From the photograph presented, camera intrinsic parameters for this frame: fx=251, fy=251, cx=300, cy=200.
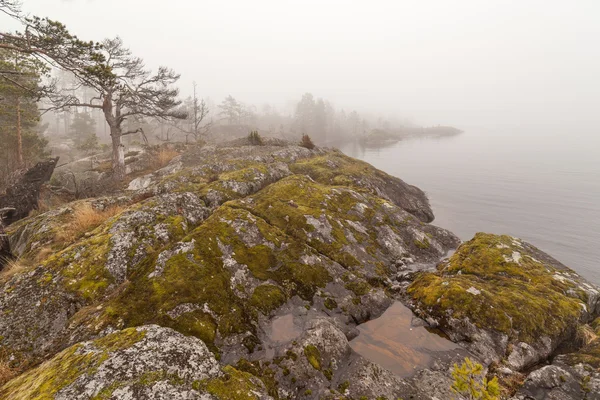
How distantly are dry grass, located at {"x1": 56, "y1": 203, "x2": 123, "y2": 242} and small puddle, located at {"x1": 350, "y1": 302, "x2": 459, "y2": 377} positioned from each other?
11.9 metres

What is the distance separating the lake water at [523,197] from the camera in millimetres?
21484

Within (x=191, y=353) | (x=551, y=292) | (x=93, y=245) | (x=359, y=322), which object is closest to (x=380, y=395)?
(x=359, y=322)

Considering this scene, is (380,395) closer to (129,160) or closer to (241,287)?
(241,287)

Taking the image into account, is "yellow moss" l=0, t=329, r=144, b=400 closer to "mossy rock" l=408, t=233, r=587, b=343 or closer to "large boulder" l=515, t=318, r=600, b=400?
"mossy rock" l=408, t=233, r=587, b=343

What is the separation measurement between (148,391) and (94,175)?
25.1m

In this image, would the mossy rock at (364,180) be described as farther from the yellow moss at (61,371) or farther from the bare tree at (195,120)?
the yellow moss at (61,371)

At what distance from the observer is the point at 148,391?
439 cm

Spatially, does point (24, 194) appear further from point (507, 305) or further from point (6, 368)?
point (507, 305)

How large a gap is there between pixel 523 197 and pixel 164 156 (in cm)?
4317

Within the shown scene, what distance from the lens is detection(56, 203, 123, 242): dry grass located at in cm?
1055

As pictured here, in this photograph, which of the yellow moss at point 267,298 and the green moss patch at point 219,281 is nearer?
the green moss patch at point 219,281

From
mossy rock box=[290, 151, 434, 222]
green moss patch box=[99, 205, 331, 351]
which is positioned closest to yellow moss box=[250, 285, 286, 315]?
green moss patch box=[99, 205, 331, 351]

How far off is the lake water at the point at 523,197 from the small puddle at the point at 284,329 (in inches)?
726

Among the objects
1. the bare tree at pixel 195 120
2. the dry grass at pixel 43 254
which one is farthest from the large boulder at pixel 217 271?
the bare tree at pixel 195 120
